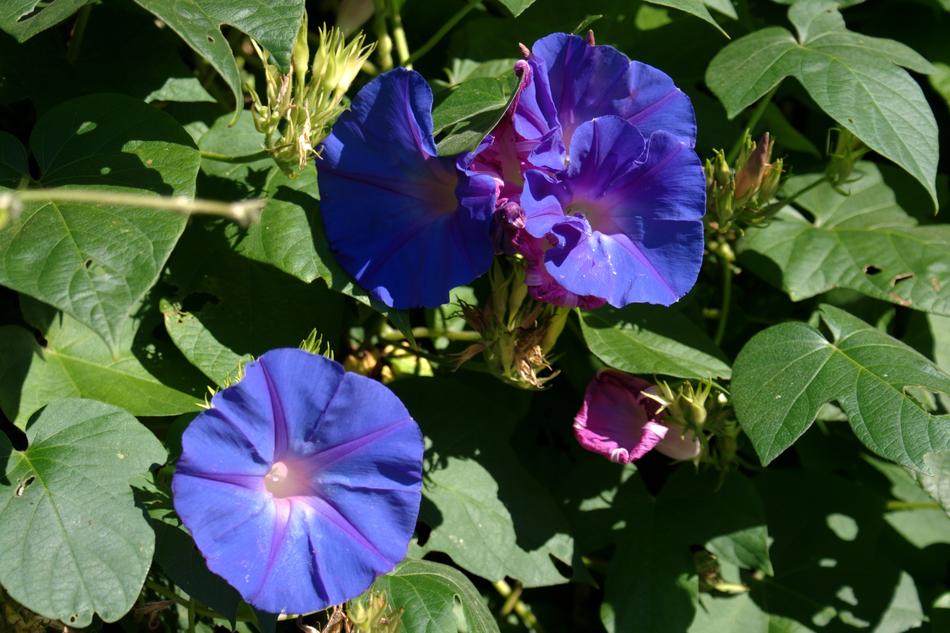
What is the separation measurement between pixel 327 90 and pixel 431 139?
0.20m

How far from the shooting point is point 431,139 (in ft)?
5.13

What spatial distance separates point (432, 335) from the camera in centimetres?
208

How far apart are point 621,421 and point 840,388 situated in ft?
1.26

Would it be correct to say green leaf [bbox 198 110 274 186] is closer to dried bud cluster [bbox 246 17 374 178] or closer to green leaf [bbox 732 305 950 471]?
dried bud cluster [bbox 246 17 374 178]

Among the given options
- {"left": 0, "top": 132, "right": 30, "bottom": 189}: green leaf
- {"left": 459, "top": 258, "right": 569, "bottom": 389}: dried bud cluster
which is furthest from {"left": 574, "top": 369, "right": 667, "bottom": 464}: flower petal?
{"left": 0, "top": 132, "right": 30, "bottom": 189}: green leaf

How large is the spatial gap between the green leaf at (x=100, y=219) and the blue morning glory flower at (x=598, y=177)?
0.49 meters

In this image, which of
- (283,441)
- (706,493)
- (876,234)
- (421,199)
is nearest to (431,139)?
(421,199)

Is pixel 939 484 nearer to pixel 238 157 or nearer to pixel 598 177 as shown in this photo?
pixel 598 177

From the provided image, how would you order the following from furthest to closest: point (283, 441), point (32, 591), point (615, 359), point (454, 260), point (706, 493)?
point (706, 493) < point (615, 359) < point (454, 260) < point (283, 441) < point (32, 591)

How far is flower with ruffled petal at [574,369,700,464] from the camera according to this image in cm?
185

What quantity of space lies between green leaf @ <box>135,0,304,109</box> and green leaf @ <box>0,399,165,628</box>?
550mm

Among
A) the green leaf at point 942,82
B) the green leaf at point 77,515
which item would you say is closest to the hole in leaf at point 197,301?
the green leaf at point 77,515

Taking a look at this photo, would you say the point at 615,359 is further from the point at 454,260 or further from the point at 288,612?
the point at 288,612

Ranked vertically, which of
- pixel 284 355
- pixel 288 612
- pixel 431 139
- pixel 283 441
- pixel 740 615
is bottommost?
pixel 740 615
